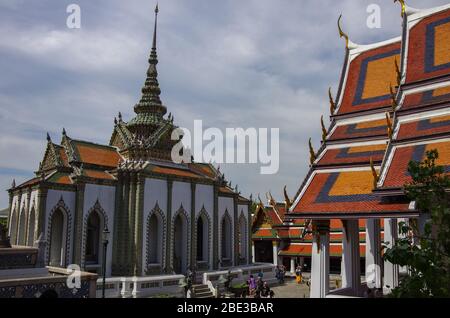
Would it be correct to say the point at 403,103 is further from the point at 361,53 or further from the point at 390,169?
the point at 361,53

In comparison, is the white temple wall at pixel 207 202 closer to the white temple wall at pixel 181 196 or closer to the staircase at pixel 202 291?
the white temple wall at pixel 181 196

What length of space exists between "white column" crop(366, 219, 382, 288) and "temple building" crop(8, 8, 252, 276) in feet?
40.0

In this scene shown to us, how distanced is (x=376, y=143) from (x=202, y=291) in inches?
541

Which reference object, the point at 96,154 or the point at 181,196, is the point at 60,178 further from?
the point at 181,196

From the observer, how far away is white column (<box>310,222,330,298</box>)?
49.3ft

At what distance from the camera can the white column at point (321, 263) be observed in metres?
15.0

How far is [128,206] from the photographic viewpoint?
24625mm

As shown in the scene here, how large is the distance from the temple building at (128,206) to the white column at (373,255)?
1218 centimetres

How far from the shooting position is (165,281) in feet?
76.3

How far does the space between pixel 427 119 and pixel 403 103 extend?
5.54 feet

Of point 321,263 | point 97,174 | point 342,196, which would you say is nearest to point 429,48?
point 342,196

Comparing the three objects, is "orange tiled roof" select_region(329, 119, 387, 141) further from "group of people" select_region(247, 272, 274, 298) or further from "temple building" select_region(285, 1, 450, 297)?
"group of people" select_region(247, 272, 274, 298)

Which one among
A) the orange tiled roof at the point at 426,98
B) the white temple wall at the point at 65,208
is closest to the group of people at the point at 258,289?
the white temple wall at the point at 65,208

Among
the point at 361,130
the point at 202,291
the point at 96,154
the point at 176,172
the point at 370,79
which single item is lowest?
the point at 202,291
